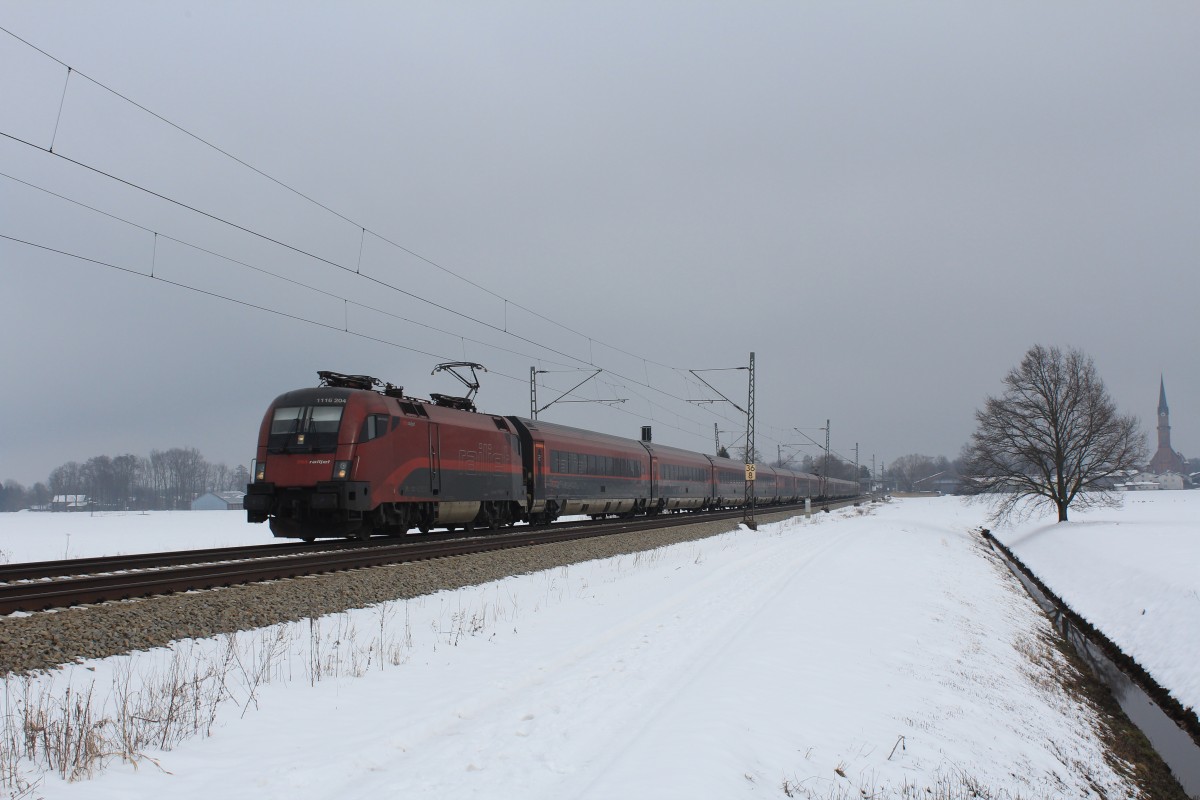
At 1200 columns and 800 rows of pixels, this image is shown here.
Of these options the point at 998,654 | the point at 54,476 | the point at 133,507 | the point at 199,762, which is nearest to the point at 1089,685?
the point at 998,654

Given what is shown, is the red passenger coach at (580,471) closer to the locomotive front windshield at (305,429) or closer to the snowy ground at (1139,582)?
the locomotive front windshield at (305,429)

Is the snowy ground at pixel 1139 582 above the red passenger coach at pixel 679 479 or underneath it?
underneath

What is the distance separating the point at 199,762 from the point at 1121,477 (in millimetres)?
47416

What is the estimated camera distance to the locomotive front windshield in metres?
19.0

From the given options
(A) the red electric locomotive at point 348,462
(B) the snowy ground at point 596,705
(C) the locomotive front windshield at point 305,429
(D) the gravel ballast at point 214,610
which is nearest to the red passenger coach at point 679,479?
(A) the red electric locomotive at point 348,462

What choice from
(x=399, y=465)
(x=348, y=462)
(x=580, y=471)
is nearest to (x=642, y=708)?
(x=348, y=462)

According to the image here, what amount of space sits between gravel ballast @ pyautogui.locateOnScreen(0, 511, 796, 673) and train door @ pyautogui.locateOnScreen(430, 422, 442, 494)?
448 centimetres

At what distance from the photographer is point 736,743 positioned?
685cm

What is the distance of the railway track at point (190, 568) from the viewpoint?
10664 mm

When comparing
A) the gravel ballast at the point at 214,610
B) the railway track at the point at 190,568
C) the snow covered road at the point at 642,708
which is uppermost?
the railway track at the point at 190,568

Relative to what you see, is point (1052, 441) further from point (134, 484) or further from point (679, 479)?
point (134, 484)

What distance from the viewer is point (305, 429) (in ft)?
63.1

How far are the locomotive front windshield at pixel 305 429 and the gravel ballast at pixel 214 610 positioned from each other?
448 cm

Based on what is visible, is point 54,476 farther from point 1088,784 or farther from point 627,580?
point 1088,784
